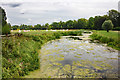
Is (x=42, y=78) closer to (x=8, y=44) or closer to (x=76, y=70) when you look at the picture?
(x=76, y=70)

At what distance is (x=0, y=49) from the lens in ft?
15.6

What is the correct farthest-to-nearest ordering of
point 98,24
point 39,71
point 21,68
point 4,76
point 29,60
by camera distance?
point 98,24 < point 29,60 < point 39,71 < point 21,68 < point 4,76

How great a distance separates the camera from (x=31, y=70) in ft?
14.8

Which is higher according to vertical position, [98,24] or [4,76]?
[98,24]

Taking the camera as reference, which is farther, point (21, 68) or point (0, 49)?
point (0, 49)

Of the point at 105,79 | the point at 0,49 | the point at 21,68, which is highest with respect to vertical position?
the point at 0,49

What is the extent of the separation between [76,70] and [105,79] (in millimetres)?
1180

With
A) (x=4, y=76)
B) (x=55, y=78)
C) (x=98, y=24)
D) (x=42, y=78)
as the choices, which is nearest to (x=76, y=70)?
(x=55, y=78)

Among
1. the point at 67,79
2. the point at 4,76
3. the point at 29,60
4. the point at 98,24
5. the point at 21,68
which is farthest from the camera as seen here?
the point at 98,24

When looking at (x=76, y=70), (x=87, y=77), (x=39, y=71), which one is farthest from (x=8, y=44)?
(x=87, y=77)

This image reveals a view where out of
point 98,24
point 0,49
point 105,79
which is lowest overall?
point 105,79

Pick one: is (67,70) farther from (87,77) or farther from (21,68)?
(21,68)

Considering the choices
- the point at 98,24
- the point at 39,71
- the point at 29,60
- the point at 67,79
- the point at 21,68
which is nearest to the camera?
the point at 67,79

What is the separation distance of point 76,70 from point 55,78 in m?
1.12
